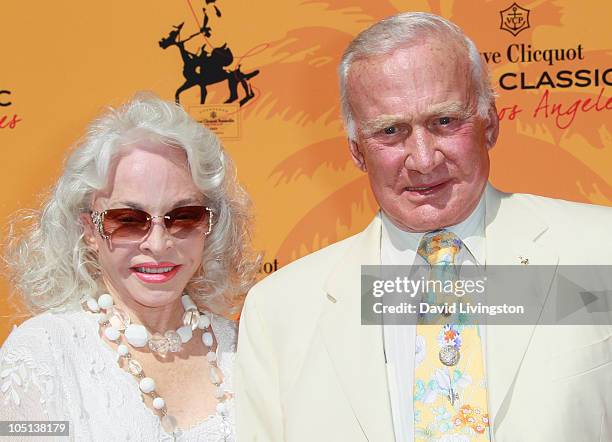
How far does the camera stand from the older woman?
234 centimetres

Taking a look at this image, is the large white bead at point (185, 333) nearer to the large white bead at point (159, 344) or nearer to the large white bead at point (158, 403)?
the large white bead at point (159, 344)

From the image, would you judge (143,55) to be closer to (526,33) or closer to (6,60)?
(6,60)

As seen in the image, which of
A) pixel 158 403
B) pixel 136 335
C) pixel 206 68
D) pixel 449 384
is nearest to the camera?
pixel 449 384

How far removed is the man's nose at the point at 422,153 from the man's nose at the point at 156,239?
742 mm

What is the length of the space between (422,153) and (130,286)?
95 cm

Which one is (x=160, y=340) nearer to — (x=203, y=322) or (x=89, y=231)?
(x=203, y=322)

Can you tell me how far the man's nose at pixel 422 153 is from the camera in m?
2.08

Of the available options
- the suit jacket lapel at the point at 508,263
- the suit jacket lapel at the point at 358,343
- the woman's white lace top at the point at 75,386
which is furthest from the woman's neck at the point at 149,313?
the suit jacket lapel at the point at 508,263

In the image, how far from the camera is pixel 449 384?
79.6 inches

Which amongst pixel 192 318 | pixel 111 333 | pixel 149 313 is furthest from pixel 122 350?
pixel 192 318

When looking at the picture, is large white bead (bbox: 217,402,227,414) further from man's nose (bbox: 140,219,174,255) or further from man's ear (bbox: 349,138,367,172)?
man's ear (bbox: 349,138,367,172)

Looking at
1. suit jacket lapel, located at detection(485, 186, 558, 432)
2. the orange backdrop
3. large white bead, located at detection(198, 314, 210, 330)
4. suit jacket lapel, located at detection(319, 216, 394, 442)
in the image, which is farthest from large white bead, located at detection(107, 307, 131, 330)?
suit jacket lapel, located at detection(485, 186, 558, 432)

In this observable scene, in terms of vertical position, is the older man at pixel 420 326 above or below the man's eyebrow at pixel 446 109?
below

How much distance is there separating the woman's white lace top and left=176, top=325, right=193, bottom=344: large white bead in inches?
9.1
